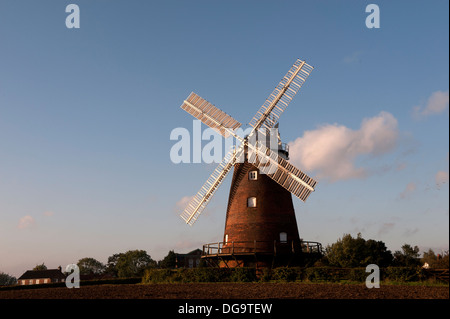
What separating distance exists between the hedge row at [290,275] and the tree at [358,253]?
21.5m

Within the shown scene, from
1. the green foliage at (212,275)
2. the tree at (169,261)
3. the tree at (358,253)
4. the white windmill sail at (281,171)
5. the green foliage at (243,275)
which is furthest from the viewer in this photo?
the tree at (169,261)

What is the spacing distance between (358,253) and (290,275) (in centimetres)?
2437

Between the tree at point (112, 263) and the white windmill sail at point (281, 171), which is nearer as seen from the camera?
the white windmill sail at point (281, 171)

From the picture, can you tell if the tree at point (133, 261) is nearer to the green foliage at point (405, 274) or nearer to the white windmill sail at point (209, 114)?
the white windmill sail at point (209, 114)

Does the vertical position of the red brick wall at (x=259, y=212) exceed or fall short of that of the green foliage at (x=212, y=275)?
it exceeds it

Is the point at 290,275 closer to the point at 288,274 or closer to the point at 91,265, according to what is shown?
the point at 288,274

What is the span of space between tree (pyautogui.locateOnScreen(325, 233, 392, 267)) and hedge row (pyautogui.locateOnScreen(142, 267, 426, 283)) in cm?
2149

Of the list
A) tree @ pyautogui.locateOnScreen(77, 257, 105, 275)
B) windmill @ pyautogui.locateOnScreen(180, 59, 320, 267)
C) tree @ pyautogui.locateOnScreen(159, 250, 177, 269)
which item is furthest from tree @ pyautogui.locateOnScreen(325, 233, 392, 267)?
tree @ pyautogui.locateOnScreen(77, 257, 105, 275)

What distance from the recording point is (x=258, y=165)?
29469 mm

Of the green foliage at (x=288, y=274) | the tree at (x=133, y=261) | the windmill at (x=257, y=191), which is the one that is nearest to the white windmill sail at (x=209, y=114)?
the windmill at (x=257, y=191)

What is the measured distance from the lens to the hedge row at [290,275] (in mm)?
24750

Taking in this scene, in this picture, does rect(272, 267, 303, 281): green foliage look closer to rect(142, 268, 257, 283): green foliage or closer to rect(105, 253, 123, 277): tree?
rect(142, 268, 257, 283): green foliage
